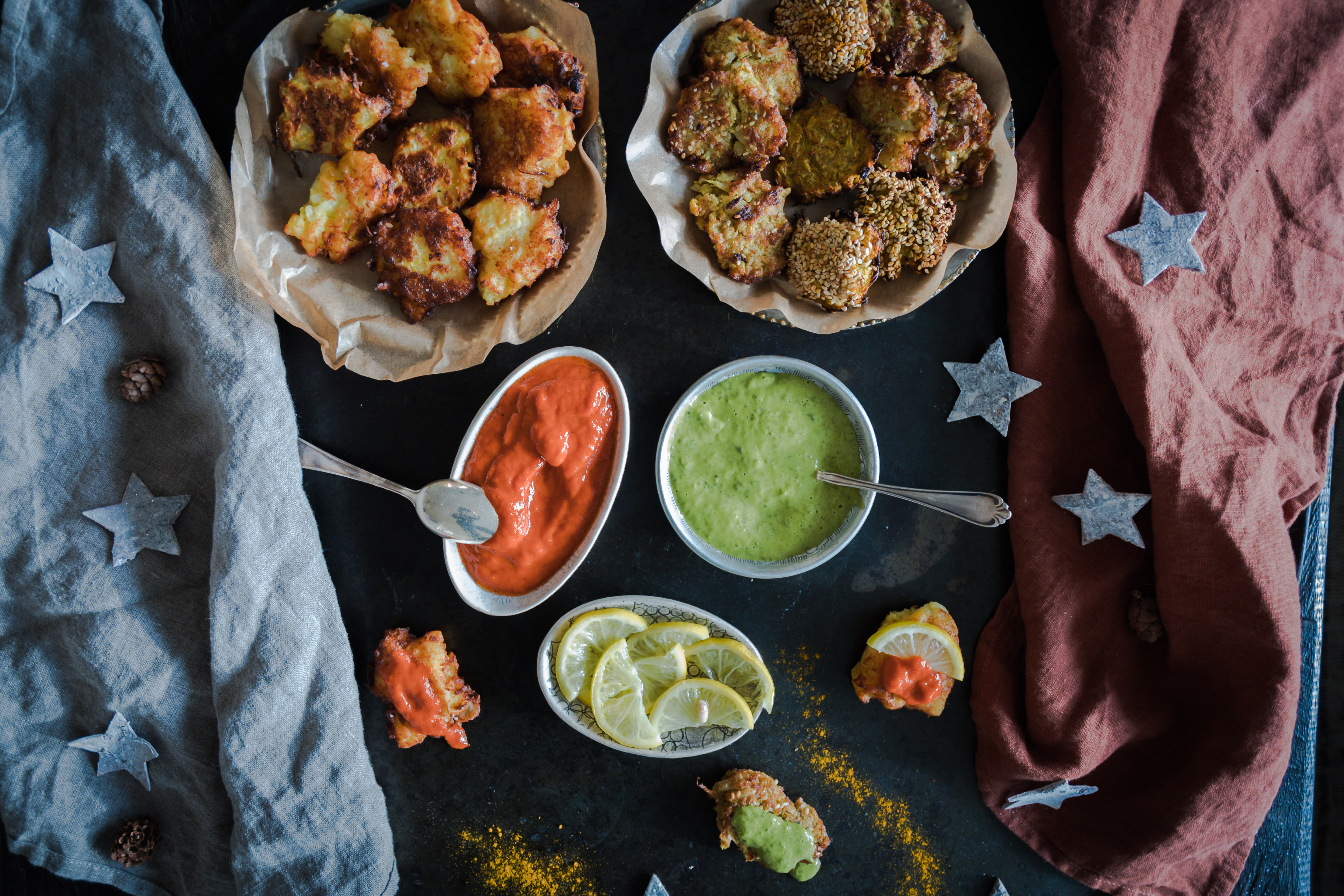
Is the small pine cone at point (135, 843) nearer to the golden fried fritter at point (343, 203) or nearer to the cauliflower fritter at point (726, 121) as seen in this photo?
the golden fried fritter at point (343, 203)

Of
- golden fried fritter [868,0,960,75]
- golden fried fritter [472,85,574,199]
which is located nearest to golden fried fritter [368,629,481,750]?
golden fried fritter [472,85,574,199]

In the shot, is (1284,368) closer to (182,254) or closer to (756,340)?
(756,340)

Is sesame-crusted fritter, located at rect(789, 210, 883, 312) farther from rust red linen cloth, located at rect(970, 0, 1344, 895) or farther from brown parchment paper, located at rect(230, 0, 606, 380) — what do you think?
brown parchment paper, located at rect(230, 0, 606, 380)

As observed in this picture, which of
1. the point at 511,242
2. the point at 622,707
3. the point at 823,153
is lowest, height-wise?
the point at 622,707

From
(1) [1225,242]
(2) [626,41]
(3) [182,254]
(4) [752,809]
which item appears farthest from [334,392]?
(1) [1225,242]

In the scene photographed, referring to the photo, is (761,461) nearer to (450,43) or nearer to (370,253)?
(370,253)

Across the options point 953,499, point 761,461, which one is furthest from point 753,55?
point 953,499
